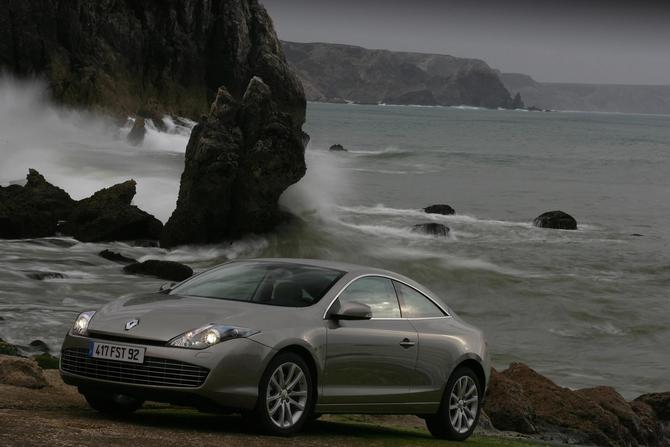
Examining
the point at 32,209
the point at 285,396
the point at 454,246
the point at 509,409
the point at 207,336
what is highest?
the point at 207,336

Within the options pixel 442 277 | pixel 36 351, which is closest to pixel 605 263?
pixel 442 277

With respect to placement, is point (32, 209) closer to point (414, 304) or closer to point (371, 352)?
point (414, 304)

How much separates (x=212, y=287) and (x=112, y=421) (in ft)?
4.48

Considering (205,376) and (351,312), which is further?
(351,312)

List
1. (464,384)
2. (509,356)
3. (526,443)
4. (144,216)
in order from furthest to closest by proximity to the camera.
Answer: (144,216) → (509,356) → (526,443) → (464,384)

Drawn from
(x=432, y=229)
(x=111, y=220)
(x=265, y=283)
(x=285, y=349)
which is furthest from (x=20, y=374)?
(x=432, y=229)

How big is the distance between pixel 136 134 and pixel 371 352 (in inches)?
2189

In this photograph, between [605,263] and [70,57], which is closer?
[605,263]

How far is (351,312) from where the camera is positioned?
9.21 metres

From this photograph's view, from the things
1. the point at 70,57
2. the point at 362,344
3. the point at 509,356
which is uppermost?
the point at 70,57

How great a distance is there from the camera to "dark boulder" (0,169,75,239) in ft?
102

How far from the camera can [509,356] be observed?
2019 centimetres

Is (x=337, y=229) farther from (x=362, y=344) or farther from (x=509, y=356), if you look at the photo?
(x=362, y=344)

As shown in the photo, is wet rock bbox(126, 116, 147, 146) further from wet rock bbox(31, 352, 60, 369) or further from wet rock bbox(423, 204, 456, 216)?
wet rock bbox(31, 352, 60, 369)
